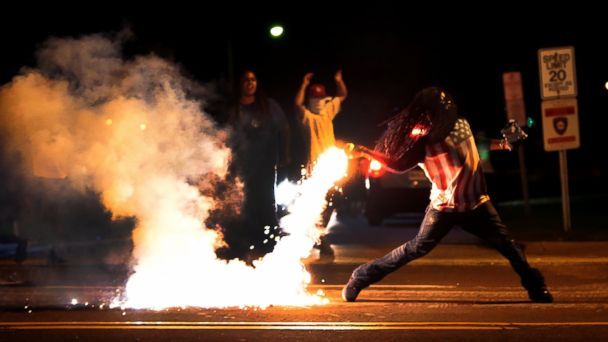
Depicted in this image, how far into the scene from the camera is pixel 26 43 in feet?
57.9

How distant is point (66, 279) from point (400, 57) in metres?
33.9

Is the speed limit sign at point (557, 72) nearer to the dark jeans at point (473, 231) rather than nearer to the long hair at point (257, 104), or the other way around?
the long hair at point (257, 104)

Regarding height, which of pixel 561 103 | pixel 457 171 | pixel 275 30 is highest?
pixel 275 30

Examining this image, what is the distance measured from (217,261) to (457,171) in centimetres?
298

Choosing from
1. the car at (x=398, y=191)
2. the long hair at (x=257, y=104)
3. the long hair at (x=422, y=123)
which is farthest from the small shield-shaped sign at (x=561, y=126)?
the long hair at (x=422, y=123)

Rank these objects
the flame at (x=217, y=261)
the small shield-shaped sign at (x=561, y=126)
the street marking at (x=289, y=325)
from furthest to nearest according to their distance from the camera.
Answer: the small shield-shaped sign at (x=561, y=126), the flame at (x=217, y=261), the street marking at (x=289, y=325)

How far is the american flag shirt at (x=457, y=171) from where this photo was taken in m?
7.32

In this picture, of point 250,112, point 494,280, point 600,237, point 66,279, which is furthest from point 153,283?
point 600,237

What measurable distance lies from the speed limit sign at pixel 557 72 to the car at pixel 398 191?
8.57 ft

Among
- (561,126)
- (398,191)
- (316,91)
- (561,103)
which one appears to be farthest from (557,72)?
(316,91)

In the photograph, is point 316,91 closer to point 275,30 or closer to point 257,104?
point 257,104

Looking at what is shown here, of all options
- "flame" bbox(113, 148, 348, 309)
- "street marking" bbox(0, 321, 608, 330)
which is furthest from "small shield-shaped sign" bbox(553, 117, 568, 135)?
"street marking" bbox(0, 321, 608, 330)

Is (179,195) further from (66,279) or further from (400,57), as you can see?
(400,57)

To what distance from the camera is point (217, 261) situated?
30.3ft
